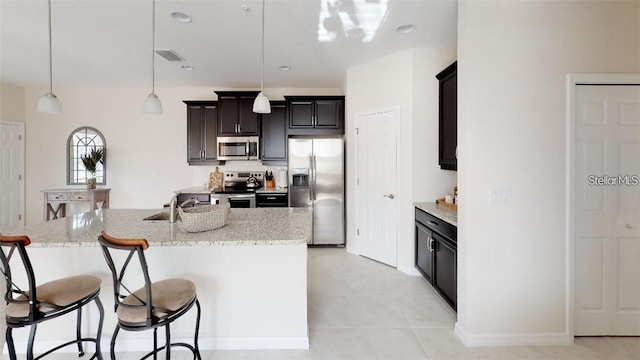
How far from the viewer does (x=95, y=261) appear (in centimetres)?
214

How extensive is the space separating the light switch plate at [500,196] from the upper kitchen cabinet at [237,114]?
12.6 feet

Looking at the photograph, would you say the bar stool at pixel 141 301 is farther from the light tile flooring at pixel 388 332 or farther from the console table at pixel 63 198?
the console table at pixel 63 198

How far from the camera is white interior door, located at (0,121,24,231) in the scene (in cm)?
514

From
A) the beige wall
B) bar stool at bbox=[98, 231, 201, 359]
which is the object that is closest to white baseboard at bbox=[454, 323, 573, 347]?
bar stool at bbox=[98, 231, 201, 359]

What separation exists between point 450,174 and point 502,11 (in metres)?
1.94

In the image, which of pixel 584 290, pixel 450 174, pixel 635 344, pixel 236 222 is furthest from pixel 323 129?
pixel 635 344

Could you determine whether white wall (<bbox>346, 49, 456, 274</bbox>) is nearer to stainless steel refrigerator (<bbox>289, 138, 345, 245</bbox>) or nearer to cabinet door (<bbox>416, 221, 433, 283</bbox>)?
cabinet door (<bbox>416, 221, 433, 283</bbox>)

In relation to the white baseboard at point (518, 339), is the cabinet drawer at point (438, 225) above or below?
above

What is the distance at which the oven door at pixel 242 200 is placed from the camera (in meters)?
4.73

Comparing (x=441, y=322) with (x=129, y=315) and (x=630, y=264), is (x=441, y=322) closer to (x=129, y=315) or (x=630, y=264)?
(x=630, y=264)

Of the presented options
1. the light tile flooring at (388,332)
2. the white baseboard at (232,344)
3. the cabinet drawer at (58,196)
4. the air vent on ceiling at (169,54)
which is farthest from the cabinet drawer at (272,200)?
the cabinet drawer at (58,196)

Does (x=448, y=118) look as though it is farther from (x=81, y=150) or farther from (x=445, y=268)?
(x=81, y=150)

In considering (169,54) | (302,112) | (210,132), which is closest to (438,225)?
(302,112)

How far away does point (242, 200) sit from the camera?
475 centimetres
